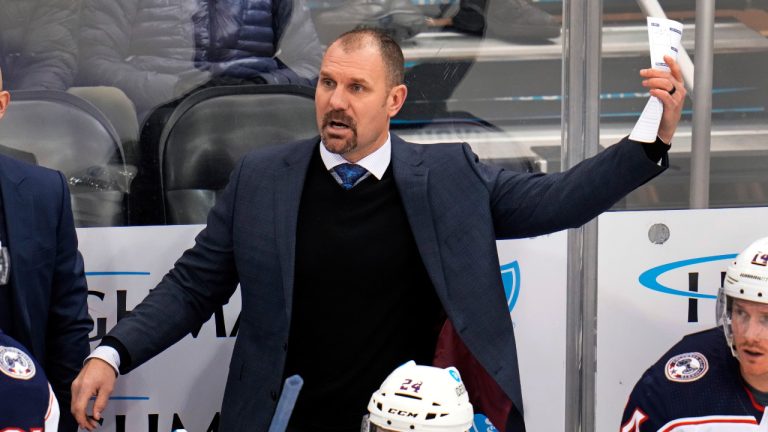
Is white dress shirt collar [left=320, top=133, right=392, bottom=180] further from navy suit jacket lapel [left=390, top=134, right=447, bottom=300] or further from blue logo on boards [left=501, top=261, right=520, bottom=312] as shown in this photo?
blue logo on boards [left=501, top=261, right=520, bottom=312]

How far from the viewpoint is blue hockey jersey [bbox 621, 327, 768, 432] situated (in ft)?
10.5

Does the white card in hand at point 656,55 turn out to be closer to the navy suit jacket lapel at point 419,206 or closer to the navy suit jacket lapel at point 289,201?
the navy suit jacket lapel at point 419,206

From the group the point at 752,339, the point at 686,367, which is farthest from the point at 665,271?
the point at 752,339

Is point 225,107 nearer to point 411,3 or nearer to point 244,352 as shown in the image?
point 411,3

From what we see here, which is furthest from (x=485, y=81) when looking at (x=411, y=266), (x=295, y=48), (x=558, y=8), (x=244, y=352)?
(x=244, y=352)

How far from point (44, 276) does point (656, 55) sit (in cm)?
164

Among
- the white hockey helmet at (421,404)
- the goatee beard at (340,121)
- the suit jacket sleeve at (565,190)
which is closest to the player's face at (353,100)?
the goatee beard at (340,121)

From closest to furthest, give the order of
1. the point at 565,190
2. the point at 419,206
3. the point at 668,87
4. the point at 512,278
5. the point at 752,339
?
the point at 668,87 < the point at 752,339 < the point at 565,190 < the point at 419,206 < the point at 512,278

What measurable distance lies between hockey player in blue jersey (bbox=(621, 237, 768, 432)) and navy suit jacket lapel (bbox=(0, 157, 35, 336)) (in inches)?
62.4

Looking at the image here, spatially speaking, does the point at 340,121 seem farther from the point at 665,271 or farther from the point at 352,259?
the point at 665,271

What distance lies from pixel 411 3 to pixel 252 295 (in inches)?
44.1

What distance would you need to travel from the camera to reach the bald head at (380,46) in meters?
3.38

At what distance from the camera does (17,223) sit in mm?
3305

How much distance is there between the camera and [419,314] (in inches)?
134
